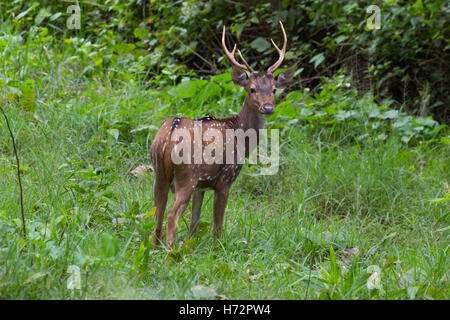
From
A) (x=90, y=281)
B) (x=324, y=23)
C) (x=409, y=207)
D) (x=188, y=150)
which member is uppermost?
(x=324, y=23)

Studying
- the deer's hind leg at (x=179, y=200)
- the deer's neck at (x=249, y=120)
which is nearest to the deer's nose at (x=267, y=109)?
the deer's neck at (x=249, y=120)

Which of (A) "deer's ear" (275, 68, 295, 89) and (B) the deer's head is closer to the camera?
(B) the deer's head

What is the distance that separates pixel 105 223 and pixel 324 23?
4.55 meters

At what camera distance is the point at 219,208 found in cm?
435

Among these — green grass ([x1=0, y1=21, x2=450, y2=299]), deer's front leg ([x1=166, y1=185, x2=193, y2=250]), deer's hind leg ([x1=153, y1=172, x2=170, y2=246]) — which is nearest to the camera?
green grass ([x1=0, y1=21, x2=450, y2=299])

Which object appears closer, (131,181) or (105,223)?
(105,223)

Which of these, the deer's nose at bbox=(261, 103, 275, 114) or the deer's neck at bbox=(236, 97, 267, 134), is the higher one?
the deer's nose at bbox=(261, 103, 275, 114)

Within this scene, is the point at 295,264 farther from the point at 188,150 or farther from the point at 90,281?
the point at 90,281

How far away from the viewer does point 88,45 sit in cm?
759

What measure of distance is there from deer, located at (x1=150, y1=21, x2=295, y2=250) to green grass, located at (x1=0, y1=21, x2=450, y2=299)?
16 centimetres

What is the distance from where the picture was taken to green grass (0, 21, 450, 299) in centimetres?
346

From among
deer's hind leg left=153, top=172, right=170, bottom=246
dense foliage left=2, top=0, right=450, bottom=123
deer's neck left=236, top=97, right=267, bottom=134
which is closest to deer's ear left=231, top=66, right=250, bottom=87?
deer's neck left=236, top=97, right=267, bottom=134

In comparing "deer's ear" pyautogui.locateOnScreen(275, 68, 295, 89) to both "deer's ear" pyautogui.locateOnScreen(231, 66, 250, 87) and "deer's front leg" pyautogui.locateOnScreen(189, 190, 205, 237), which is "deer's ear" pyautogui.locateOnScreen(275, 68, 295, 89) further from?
"deer's front leg" pyautogui.locateOnScreen(189, 190, 205, 237)
